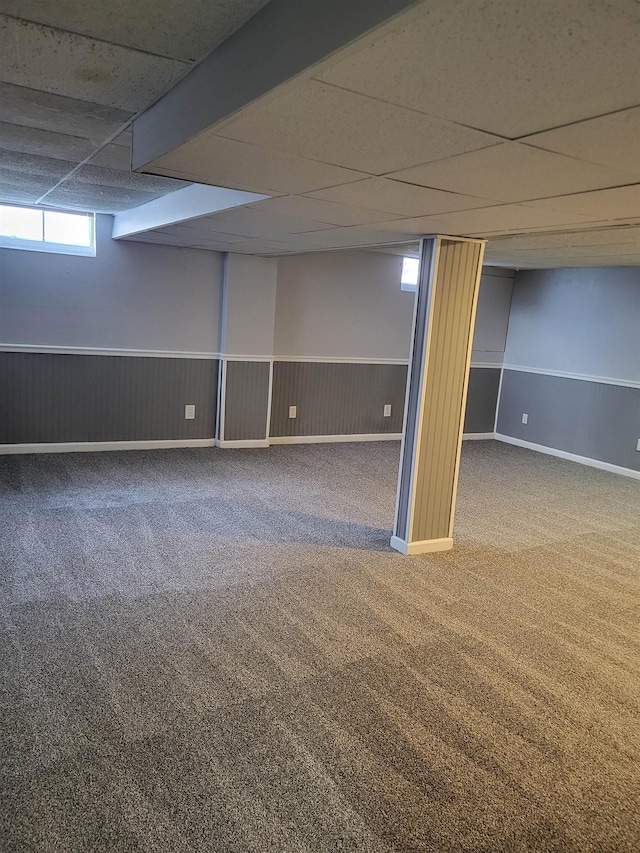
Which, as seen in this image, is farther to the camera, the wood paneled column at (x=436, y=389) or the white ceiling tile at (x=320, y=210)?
the wood paneled column at (x=436, y=389)

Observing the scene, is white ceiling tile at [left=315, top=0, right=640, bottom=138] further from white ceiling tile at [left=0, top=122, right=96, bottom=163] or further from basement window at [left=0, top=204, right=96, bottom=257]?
basement window at [left=0, top=204, right=96, bottom=257]

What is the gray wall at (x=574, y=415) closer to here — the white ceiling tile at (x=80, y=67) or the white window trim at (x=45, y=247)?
the white window trim at (x=45, y=247)

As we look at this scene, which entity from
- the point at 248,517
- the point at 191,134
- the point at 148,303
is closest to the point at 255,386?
the point at 148,303

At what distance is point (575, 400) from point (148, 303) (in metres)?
4.65

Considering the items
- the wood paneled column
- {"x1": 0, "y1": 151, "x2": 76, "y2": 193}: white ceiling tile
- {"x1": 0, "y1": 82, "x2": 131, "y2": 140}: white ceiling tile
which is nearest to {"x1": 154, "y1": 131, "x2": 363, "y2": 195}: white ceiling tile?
{"x1": 0, "y1": 82, "x2": 131, "y2": 140}: white ceiling tile

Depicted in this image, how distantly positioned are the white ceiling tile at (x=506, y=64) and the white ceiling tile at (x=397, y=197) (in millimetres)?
824

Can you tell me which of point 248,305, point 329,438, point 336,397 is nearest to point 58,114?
point 248,305

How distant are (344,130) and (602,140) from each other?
0.65 m

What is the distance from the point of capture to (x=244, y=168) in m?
2.16

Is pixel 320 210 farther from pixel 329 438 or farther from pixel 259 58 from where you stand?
pixel 329 438

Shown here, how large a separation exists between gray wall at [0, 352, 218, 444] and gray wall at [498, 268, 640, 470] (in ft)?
12.4

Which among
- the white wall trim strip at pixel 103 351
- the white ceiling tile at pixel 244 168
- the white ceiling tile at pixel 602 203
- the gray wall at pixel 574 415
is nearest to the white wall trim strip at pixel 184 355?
the white wall trim strip at pixel 103 351

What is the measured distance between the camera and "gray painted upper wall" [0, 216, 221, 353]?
530cm

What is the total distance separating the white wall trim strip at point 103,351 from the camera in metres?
5.33
